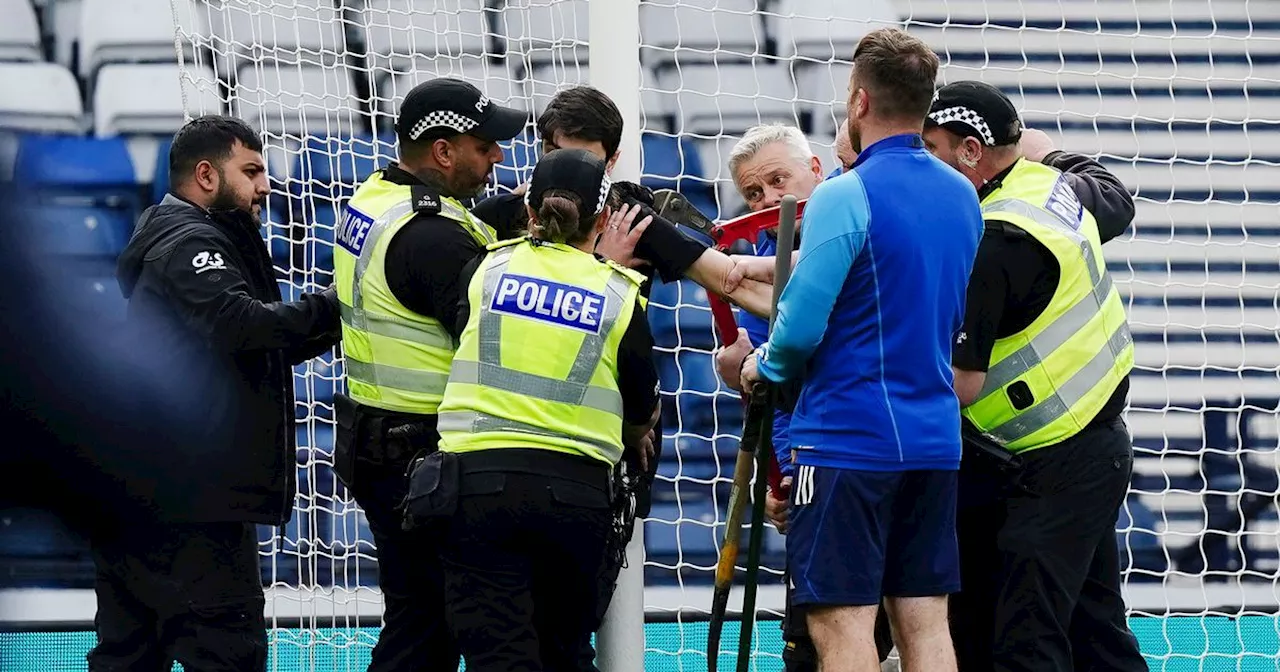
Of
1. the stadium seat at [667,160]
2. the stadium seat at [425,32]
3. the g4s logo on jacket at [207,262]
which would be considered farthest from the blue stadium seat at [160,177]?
the g4s logo on jacket at [207,262]

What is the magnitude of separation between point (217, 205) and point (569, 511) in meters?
1.46

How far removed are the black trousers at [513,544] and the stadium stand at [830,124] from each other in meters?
3.89

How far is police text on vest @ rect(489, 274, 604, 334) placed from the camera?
328 cm

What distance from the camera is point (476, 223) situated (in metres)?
3.68

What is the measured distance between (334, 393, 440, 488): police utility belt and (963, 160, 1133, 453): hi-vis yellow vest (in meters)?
1.34

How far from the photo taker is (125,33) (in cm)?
806

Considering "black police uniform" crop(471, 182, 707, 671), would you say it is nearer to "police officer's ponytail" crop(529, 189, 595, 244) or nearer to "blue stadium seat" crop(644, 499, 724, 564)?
"police officer's ponytail" crop(529, 189, 595, 244)

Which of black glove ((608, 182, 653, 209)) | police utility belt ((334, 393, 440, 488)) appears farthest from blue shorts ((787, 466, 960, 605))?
police utility belt ((334, 393, 440, 488))

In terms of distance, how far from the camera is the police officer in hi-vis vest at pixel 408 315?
3.59m

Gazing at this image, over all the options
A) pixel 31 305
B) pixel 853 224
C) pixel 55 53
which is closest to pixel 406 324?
pixel 853 224

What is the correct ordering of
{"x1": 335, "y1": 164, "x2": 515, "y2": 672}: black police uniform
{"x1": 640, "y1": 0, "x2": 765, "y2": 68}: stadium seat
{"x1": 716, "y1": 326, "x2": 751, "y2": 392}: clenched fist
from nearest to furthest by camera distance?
{"x1": 335, "y1": 164, "x2": 515, "y2": 672}: black police uniform → {"x1": 716, "y1": 326, "x2": 751, "y2": 392}: clenched fist → {"x1": 640, "y1": 0, "x2": 765, "y2": 68}: stadium seat

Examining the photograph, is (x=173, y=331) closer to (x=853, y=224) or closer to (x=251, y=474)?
(x=251, y=474)

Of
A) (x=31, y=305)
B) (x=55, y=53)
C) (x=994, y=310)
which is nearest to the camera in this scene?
(x=31, y=305)

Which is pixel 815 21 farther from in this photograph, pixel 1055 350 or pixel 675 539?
pixel 1055 350
